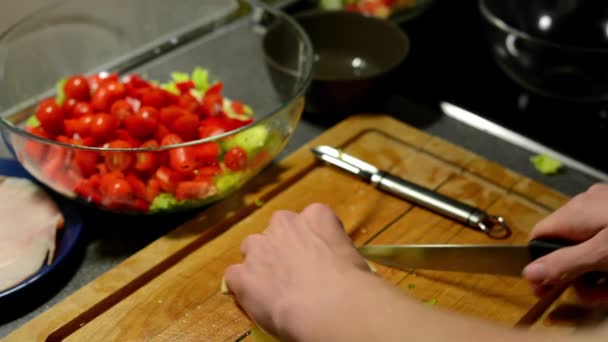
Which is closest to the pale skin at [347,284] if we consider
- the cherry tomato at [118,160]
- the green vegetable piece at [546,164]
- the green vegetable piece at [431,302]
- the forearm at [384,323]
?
the forearm at [384,323]

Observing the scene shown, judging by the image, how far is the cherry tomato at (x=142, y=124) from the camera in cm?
113

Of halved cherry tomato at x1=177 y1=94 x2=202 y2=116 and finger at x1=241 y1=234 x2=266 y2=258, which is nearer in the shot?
finger at x1=241 y1=234 x2=266 y2=258

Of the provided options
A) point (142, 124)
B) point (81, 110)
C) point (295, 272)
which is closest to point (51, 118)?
point (81, 110)

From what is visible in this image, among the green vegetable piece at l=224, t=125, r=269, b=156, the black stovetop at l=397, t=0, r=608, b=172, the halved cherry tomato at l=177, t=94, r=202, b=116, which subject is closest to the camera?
the green vegetable piece at l=224, t=125, r=269, b=156

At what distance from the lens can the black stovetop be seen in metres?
1.45

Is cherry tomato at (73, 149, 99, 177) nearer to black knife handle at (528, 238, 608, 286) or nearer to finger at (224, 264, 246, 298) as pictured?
finger at (224, 264, 246, 298)

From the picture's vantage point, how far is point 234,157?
1108mm

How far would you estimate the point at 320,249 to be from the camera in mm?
857

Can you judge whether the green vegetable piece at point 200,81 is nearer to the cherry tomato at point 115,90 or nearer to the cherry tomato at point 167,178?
the cherry tomato at point 115,90

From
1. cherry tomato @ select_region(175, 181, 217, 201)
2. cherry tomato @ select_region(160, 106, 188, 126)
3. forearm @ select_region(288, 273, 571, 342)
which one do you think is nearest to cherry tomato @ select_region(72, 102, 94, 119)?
cherry tomato @ select_region(160, 106, 188, 126)

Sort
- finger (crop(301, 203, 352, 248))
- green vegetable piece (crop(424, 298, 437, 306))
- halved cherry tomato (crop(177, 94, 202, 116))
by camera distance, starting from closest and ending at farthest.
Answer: finger (crop(301, 203, 352, 248)) < green vegetable piece (crop(424, 298, 437, 306)) < halved cherry tomato (crop(177, 94, 202, 116))

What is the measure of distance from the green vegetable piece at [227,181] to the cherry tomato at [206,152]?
5 cm

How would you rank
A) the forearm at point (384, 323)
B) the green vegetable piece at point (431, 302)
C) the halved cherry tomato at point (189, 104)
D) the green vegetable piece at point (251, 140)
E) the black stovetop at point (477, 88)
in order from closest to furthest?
the forearm at point (384, 323) → the green vegetable piece at point (431, 302) → the green vegetable piece at point (251, 140) → the halved cherry tomato at point (189, 104) → the black stovetop at point (477, 88)

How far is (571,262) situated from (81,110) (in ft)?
2.72
